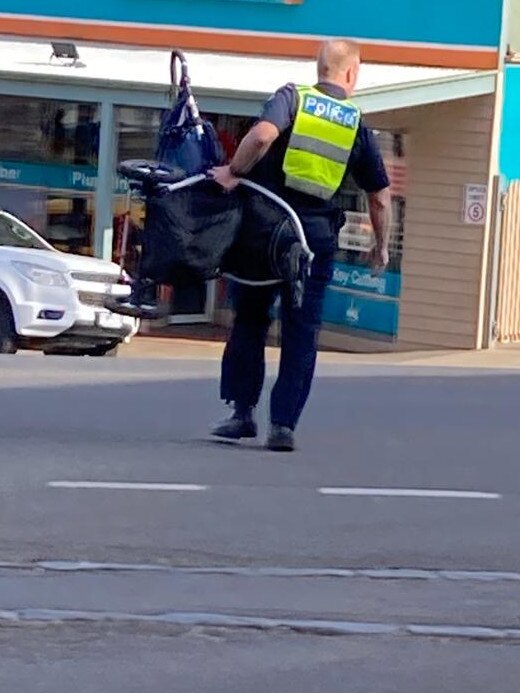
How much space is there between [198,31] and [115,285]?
248 inches

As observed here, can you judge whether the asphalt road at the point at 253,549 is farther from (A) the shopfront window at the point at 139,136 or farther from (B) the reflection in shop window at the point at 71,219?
(B) the reflection in shop window at the point at 71,219

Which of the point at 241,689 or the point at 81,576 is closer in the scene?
the point at 241,689

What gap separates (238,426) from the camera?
8.44 m

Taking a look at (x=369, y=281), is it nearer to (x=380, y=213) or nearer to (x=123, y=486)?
(x=380, y=213)

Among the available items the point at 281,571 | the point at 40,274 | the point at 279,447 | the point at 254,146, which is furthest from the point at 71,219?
the point at 281,571

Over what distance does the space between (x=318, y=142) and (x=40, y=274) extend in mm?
9339

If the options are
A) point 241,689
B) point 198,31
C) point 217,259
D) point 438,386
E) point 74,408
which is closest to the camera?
point 241,689

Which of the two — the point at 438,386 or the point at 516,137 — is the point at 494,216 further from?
the point at 438,386

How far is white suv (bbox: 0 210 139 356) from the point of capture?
16.8 m

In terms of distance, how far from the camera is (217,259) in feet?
25.7

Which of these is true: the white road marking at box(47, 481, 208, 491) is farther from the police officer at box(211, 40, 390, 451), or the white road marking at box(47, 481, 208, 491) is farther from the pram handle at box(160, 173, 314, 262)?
the pram handle at box(160, 173, 314, 262)

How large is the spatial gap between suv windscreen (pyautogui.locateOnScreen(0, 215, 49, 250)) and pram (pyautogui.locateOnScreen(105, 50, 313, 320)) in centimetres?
962

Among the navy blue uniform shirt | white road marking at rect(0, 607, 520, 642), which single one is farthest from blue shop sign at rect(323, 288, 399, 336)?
white road marking at rect(0, 607, 520, 642)

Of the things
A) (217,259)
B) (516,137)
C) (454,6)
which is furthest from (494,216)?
(217,259)
